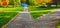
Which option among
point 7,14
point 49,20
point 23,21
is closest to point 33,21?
point 23,21

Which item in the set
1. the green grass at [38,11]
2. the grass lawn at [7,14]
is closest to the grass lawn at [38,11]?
the green grass at [38,11]

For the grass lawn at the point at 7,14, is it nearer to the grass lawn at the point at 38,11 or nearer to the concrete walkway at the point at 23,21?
A: the concrete walkway at the point at 23,21

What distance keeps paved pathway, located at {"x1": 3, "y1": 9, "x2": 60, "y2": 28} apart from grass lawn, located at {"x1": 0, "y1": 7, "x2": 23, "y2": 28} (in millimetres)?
78

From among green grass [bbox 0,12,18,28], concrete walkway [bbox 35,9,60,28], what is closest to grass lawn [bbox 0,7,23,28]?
green grass [bbox 0,12,18,28]

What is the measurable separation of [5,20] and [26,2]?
49 centimetres

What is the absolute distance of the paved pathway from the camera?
6.74 feet

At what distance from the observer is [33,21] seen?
206 centimetres

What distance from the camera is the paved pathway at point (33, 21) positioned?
2.05 meters

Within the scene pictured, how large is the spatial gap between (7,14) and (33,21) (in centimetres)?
47

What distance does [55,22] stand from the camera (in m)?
2.07

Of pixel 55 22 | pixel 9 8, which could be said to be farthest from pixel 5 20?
pixel 55 22

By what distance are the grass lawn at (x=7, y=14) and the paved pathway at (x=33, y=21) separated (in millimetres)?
78

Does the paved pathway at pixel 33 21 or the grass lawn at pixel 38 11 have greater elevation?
the grass lawn at pixel 38 11

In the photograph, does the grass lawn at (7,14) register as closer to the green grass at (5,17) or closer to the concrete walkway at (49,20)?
the green grass at (5,17)
